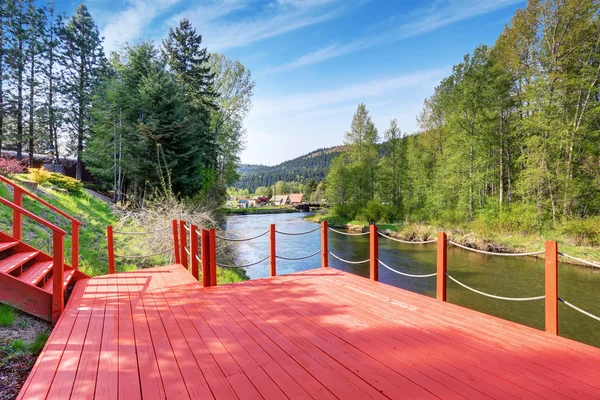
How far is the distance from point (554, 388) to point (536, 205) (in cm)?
1406

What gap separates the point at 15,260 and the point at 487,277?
10.9m

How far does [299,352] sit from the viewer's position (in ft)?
7.10

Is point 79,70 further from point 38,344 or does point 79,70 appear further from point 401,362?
point 401,362

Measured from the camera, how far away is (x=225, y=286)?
4027 millimetres

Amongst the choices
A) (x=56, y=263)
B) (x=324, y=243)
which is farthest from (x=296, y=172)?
(x=56, y=263)

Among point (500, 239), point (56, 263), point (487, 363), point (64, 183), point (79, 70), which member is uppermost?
point (79, 70)

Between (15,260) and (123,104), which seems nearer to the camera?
(15,260)

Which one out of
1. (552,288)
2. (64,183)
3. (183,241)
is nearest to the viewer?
(552,288)

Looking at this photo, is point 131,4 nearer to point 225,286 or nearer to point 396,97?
point 225,286

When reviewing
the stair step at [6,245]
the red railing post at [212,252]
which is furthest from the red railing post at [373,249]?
the stair step at [6,245]

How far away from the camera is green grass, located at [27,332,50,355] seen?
7.90 ft

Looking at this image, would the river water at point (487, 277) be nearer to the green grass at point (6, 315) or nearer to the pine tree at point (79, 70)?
the green grass at point (6, 315)

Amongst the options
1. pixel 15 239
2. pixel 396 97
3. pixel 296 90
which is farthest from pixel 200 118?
pixel 15 239

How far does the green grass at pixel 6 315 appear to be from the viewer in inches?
104
